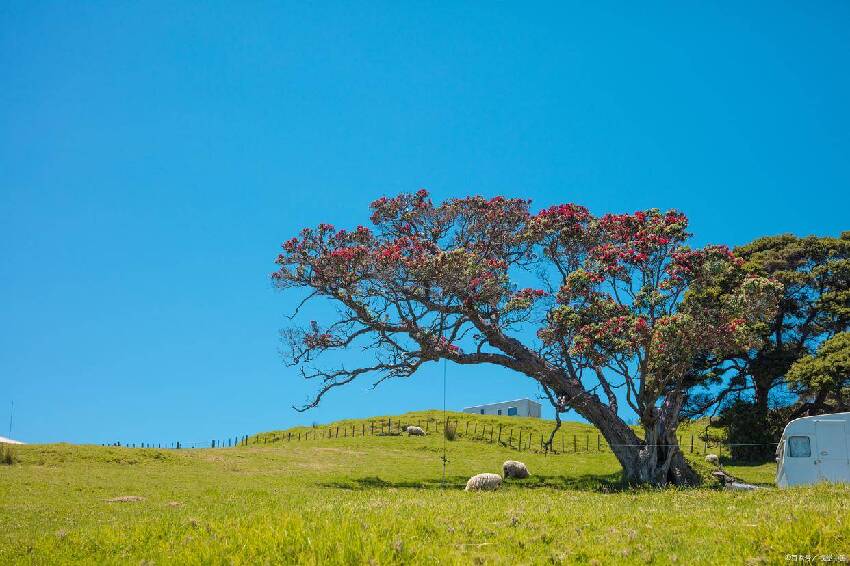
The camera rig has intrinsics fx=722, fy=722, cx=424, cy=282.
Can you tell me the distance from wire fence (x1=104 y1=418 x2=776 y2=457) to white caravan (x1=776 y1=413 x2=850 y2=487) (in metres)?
18.8

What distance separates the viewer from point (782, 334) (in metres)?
53.3

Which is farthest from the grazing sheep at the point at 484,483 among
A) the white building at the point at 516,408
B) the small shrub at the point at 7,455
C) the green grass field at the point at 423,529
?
the white building at the point at 516,408

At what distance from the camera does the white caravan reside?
2802 centimetres

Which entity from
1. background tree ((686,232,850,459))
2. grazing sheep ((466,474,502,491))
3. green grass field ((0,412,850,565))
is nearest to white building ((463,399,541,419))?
background tree ((686,232,850,459))

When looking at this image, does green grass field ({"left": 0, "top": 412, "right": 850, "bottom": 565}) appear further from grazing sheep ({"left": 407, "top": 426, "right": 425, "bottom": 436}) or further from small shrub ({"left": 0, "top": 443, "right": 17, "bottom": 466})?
grazing sheep ({"left": 407, "top": 426, "right": 425, "bottom": 436})

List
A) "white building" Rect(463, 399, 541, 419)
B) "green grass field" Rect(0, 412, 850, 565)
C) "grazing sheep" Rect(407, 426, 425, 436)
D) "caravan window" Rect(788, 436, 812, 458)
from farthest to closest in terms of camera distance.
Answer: "white building" Rect(463, 399, 541, 419) → "grazing sheep" Rect(407, 426, 425, 436) → "caravan window" Rect(788, 436, 812, 458) → "green grass field" Rect(0, 412, 850, 565)

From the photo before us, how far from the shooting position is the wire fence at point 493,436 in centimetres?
5706

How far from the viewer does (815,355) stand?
4756 cm

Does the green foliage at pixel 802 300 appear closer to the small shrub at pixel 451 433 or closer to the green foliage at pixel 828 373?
the green foliage at pixel 828 373

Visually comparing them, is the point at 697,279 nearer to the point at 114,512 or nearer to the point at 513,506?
the point at 513,506

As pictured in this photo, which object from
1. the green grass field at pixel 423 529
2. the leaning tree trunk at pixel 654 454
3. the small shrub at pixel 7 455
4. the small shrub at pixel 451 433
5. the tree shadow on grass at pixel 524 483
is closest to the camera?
the green grass field at pixel 423 529

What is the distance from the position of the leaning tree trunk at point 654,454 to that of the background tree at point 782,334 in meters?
15.7

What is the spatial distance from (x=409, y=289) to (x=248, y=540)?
24.3 m

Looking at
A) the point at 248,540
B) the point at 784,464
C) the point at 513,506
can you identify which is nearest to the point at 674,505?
the point at 513,506
